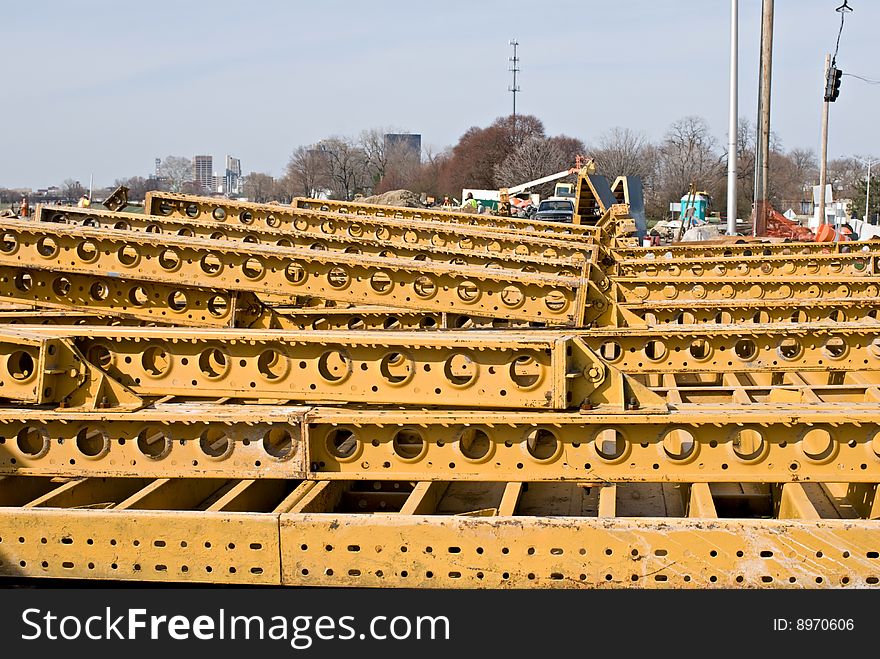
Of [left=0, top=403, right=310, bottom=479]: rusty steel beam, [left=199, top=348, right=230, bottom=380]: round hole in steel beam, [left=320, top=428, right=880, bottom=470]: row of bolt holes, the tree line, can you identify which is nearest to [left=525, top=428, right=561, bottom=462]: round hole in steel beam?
[left=320, top=428, right=880, bottom=470]: row of bolt holes

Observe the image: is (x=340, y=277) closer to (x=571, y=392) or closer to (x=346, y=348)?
(x=346, y=348)

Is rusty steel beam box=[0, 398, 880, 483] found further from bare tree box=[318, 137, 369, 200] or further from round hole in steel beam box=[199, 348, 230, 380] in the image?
bare tree box=[318, 137, 369, 200]

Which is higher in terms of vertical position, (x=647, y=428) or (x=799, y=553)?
(x=647, y=428)

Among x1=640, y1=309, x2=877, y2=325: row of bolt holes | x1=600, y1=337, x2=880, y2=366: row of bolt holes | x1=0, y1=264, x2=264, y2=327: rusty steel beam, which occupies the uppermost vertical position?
x1=0, y1=264, x2=264, y2=327: rusty steel beam

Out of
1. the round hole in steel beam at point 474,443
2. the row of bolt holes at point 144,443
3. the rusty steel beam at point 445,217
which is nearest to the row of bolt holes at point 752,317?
the round hole in steel beam at point 474,443

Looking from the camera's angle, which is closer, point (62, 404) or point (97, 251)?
point (62, 404)

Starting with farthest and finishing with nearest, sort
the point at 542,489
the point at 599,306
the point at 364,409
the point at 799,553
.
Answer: the point at 599,306 → the point at 542,489 → the point at 364,409 → the point at 799,553

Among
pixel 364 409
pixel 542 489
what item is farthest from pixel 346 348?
pixel 542 489

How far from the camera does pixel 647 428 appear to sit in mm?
4484

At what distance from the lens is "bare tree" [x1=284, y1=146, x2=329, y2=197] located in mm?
80625

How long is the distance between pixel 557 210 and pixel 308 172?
48810 mm

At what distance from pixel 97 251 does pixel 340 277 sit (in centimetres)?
155

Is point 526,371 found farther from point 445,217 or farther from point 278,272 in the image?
point 445,217

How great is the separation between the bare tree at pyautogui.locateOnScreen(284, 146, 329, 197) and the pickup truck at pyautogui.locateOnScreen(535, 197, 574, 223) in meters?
A: 44.4
